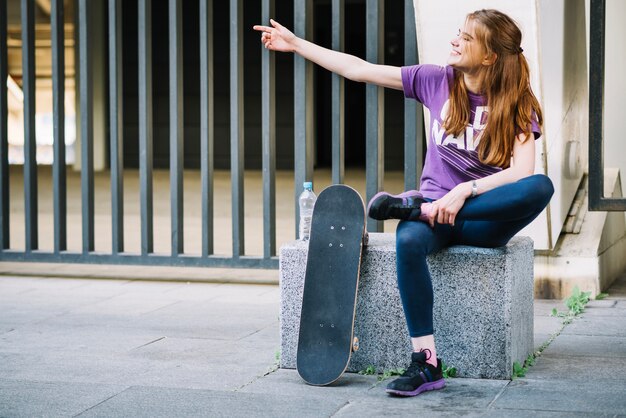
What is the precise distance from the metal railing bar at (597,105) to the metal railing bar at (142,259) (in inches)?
106

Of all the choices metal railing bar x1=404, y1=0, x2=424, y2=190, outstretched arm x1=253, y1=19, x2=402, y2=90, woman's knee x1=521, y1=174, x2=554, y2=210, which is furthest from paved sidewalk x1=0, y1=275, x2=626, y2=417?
outstretched arm x1=253, y1=19, x2=402, y2=90

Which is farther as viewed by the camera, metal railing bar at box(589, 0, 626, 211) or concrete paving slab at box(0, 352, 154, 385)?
metal railing bar at box(589, 0, 626, 211)

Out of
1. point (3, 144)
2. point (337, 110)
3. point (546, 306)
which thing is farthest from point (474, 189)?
point (3, 144)

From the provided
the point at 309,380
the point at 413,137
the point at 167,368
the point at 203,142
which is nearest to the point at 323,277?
the point at 309,380

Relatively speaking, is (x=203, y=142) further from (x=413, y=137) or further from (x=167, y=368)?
(x=167, y=368)

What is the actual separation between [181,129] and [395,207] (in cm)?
346

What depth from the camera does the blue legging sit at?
13.4 ft

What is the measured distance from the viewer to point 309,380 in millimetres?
4270

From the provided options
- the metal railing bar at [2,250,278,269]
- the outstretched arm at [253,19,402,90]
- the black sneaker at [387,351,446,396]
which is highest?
the outstretched arm at [253,19,402,90]

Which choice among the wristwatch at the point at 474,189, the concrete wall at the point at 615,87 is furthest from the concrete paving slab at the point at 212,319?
the concrete wall at the point at 615,87

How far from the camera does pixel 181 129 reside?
24.1ft

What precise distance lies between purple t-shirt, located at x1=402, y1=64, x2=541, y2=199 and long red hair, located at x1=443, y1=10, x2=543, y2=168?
0.12 feet

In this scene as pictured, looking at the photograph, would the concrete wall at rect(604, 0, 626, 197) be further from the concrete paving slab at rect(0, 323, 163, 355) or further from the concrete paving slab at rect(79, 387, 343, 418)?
the concrete paving slab at rect(79, 387, 343, 418)

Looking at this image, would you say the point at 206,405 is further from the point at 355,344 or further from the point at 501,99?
the point at 501,99
